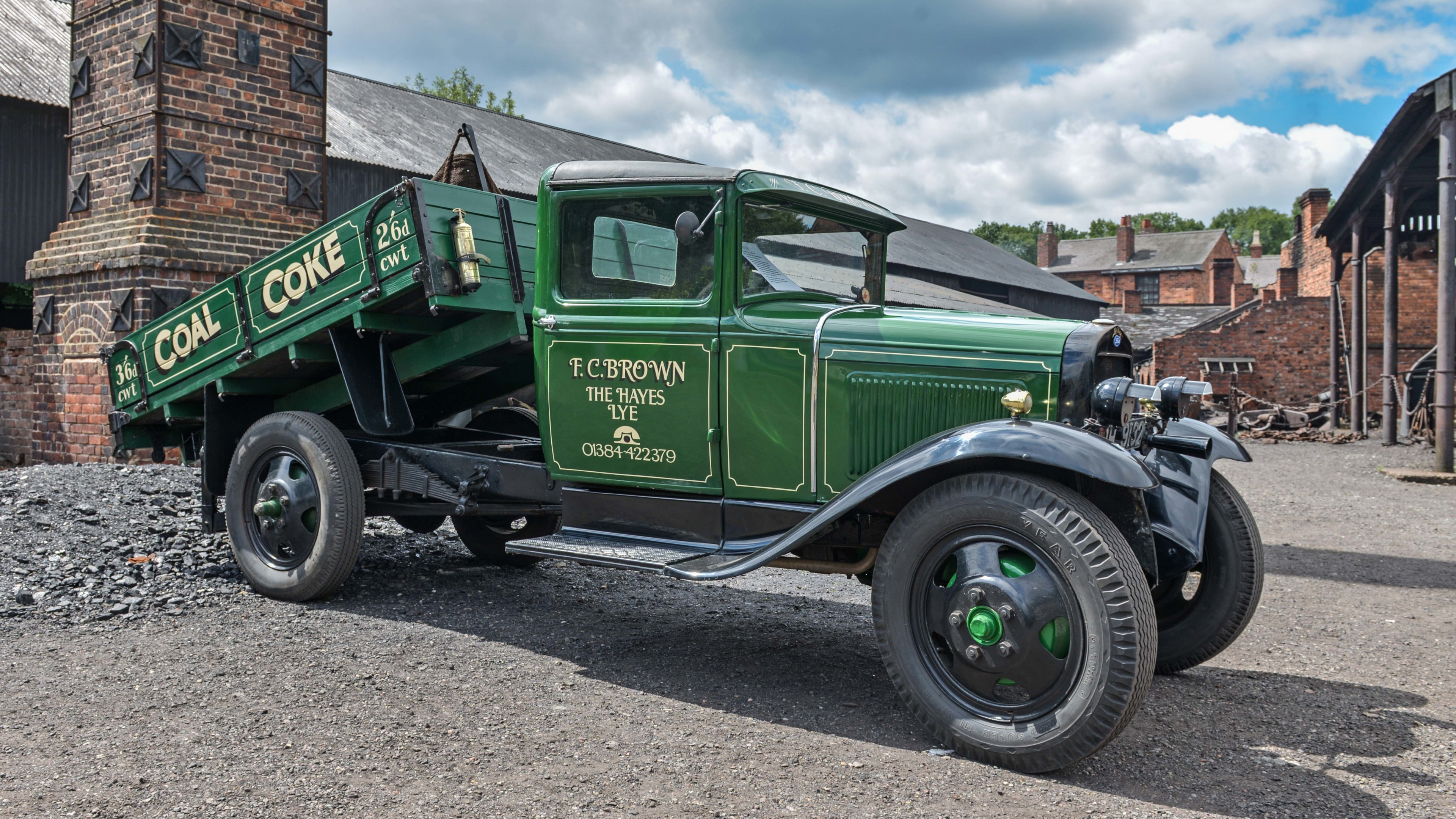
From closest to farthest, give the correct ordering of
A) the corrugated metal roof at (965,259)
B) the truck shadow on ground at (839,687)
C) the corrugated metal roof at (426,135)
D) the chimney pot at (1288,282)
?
the truck shadow on ground at (839,687)
the corrugated metal roof at (426,135)
the chimney pot at (1288,282)
the corrugated metal roof at (965,259)

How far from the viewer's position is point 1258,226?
97.5m

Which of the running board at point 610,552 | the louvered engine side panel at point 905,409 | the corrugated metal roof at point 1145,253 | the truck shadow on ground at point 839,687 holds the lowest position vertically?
the truck shadow on ground at point 839,687

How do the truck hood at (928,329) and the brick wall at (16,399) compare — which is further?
the brick wall at (16,399)

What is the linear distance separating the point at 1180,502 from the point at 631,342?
Answer: 7.32 ft

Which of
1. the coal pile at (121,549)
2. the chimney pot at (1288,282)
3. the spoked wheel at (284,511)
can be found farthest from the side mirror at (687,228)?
the chimney pot at (1288,282)

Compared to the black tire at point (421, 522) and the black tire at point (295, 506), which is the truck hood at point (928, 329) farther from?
the black tire at point (421, 522)

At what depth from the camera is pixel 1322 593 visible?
19.3 ft

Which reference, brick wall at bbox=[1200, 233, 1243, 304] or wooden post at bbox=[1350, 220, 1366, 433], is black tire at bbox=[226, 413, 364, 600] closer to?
wooden post at bbox=[1350, 220, 1366, 433]

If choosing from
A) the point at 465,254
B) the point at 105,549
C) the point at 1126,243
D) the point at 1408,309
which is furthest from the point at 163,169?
the point at 1126,243

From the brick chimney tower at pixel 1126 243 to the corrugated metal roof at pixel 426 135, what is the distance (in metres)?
37.4

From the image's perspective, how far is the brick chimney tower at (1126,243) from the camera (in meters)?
53.1

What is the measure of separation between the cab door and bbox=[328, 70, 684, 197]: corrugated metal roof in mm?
10828

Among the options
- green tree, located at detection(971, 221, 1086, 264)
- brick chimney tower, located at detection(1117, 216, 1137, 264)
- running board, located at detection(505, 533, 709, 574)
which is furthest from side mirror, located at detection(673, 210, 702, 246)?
green tree, located at detection(971, 221, 1086, 264)

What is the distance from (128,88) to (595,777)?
835 centimetres
